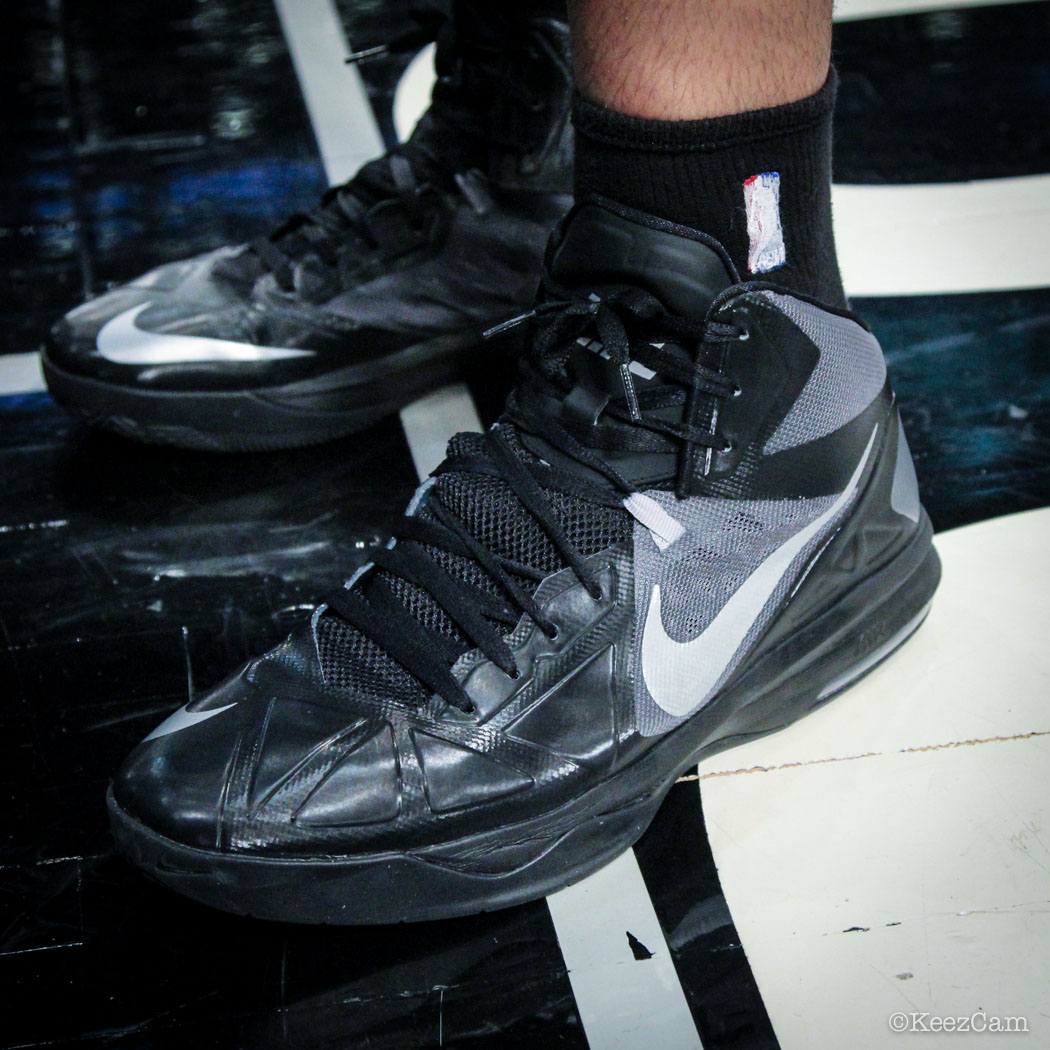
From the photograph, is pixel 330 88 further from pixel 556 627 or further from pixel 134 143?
pixel 556 627

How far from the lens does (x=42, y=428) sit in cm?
173

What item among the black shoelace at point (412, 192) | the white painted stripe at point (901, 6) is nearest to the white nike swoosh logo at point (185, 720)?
the black shoelace at point (412, 192)

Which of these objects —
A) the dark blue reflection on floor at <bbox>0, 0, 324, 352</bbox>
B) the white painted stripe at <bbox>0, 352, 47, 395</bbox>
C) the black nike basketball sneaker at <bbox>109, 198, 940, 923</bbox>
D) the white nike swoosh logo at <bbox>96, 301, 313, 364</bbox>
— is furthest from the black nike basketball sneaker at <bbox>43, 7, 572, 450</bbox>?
the black nike basketball sneaker at <bbox>109, 198, 940, 923</bbox>

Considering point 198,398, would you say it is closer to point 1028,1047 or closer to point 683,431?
point 683,431

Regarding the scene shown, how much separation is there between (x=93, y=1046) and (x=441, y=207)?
1.05m

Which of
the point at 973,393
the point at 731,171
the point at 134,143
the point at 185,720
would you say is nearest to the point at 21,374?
the point at 134,143

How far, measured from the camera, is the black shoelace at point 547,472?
1.04 meters

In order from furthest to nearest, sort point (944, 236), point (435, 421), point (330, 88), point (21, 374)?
point (330, 88) → point (944, 236) → point (21, 374) → point (435, 421)

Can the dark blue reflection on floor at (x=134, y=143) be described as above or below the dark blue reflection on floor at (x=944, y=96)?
above

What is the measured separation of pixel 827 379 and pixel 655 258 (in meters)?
0.19

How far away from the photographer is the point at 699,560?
108 centimetres

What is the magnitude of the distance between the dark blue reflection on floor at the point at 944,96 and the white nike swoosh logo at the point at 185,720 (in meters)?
1.56

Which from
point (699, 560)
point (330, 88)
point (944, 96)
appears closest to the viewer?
point (699, 560)

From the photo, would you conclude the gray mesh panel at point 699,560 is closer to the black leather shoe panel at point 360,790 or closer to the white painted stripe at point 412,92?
the black leather shoe panel at point 360,790
